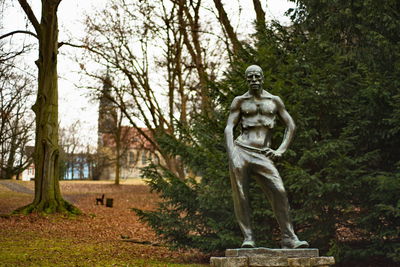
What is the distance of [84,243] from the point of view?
44.0ft

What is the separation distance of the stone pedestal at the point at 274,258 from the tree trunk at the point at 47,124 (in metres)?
13.8

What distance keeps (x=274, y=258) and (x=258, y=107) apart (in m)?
1.75

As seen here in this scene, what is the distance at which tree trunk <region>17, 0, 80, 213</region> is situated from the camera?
60.4 feet

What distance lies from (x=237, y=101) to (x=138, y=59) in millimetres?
17954

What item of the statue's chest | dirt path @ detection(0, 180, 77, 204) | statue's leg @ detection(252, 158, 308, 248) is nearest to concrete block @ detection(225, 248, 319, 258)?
statue's leg @ detection(252, 158, 308, 248)

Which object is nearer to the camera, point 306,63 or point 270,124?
point 270,124

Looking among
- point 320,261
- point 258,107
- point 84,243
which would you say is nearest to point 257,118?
point 258,107

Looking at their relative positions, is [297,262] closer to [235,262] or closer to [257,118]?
[235,262]

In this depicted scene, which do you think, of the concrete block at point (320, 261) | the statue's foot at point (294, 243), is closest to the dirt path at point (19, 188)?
the statue's foot at point (294, 243)

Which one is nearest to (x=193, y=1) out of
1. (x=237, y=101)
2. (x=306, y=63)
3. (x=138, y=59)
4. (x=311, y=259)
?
(x=138, y=59)

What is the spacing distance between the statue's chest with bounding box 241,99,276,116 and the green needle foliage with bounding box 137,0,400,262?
280cm

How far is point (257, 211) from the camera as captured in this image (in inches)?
354

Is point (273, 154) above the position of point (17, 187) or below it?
below

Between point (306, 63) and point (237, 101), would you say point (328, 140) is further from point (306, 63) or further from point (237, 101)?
point (237, 101)
